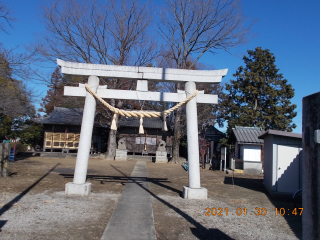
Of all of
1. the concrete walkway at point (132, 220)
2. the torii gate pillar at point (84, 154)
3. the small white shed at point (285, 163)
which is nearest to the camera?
the concrete walkway at point (132, 220)

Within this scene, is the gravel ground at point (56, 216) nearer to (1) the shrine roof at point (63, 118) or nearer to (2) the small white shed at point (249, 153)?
(2) the small white shed at point (249, 153)

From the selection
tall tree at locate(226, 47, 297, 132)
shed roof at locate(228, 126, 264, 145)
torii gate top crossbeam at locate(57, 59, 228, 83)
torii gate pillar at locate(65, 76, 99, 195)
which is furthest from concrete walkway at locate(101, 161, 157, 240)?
tall tree at locate(226, 47, 297, 132)

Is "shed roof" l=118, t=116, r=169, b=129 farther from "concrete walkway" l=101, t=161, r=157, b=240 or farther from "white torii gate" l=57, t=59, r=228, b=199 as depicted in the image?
"concrete walkway" l=101, t=161, r=157, b=240

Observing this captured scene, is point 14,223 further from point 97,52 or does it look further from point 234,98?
point 234,98

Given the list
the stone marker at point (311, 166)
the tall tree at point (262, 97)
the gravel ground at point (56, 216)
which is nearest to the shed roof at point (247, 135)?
the tall tree at point (262, 97)

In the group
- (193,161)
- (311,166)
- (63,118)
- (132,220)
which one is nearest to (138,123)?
(63,118)

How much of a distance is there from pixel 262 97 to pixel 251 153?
11.0m

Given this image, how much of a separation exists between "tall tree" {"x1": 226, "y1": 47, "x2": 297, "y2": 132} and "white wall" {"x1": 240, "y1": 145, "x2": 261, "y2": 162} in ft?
26.4

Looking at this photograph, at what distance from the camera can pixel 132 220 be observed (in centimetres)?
541

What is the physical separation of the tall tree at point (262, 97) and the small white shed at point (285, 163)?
16.7 metres

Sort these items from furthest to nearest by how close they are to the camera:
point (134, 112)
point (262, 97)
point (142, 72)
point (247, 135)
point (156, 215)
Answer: point (262, 97), point (247, 135), point (142, 72), point (134, 112), point (156, 215)

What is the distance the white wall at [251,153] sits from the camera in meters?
17.4

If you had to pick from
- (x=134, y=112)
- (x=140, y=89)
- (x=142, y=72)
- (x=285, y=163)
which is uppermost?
(x=142, y=72)

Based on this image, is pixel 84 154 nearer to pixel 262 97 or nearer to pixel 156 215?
pixel 156 215
